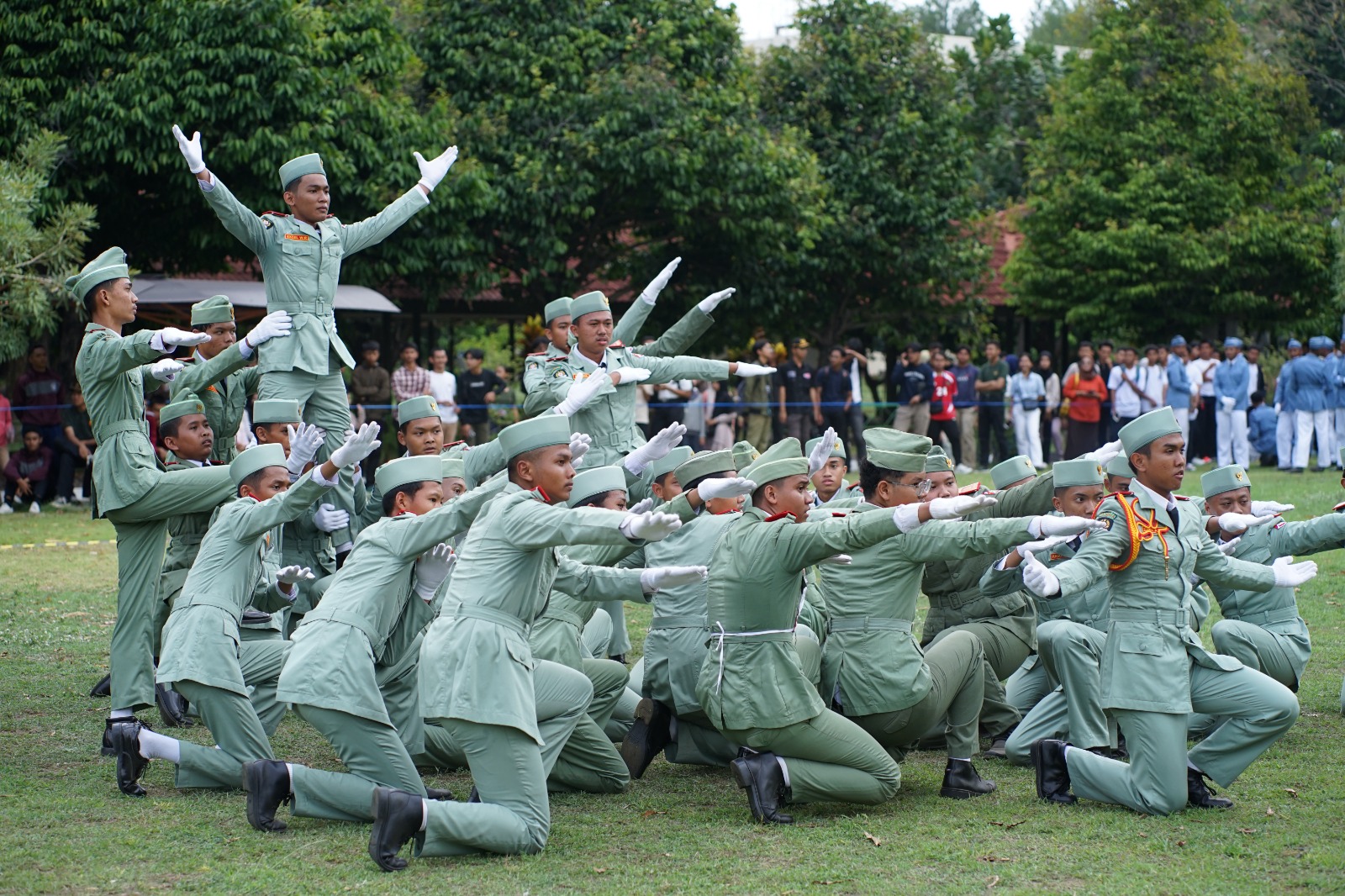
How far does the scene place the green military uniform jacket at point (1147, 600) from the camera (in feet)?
20.5

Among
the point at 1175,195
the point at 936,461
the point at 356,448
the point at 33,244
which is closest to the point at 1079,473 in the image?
the point at 936,461

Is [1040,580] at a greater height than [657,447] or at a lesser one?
lesser

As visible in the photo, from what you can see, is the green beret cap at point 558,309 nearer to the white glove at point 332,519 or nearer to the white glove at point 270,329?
the white glove at point 270,329

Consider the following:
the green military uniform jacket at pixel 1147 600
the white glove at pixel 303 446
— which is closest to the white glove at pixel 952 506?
the green military uniform jacket at pixel 1147 600

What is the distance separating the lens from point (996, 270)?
33.8 m

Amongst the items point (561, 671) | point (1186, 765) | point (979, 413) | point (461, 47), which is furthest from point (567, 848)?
point (461, 47)

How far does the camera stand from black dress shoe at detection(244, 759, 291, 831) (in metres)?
6.10

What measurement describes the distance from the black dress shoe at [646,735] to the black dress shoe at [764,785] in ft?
3.27

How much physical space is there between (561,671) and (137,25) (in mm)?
14817

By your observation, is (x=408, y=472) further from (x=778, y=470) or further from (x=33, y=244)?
(x=33, y=244)

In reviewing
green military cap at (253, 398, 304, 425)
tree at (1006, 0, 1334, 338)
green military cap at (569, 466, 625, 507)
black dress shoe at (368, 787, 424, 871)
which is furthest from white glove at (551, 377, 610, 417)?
tree at (1006, 0, 1334, 338)

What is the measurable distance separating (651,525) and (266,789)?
2031 millimetres

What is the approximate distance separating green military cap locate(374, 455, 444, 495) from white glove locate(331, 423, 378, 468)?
0.13m

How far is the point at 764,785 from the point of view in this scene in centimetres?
625
